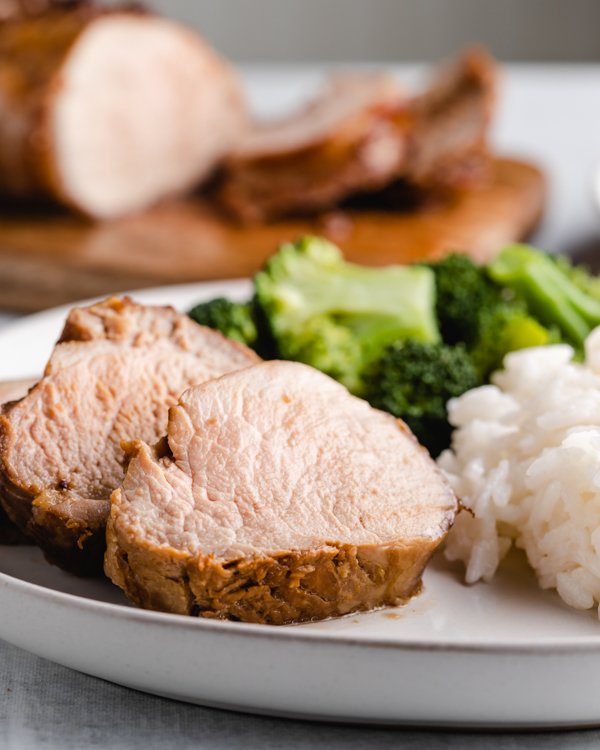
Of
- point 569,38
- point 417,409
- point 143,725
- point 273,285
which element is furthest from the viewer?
point 569,38

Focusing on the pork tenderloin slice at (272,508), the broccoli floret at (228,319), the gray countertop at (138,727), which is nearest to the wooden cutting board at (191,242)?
the broccoli floret at (228,319)

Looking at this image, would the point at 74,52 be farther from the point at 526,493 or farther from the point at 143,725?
the point at 143,725

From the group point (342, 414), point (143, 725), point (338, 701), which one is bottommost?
point (143, 725)

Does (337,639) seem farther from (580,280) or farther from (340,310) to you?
(580,280)

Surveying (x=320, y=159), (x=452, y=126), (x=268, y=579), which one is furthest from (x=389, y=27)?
(x=268, y=579)

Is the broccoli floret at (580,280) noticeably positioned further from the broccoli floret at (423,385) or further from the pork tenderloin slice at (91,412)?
the pork tenderloin slice at (91,412)

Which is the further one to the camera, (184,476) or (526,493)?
(526,493)

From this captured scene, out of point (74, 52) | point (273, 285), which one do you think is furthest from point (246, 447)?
point (74, 52)
